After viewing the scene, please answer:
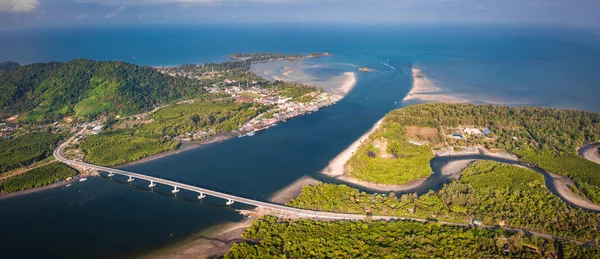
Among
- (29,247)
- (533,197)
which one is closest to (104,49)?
(29,247)

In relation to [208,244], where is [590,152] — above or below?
above

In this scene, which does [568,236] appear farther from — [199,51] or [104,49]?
[104,49]

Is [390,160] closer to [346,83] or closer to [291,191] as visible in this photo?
[291,191]

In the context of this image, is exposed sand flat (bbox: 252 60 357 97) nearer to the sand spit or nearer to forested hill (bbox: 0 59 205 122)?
the sand spit

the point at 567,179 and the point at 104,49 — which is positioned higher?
the point at 104,49

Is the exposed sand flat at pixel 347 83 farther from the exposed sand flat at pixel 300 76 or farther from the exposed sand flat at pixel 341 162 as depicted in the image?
the exposed sand flat at pixel 341 162

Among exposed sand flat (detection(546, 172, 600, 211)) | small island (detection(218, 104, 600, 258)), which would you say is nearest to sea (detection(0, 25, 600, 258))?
small island (detection(218, 104, 600, 258))

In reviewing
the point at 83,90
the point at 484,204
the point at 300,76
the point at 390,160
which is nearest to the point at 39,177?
the point at 83,90
